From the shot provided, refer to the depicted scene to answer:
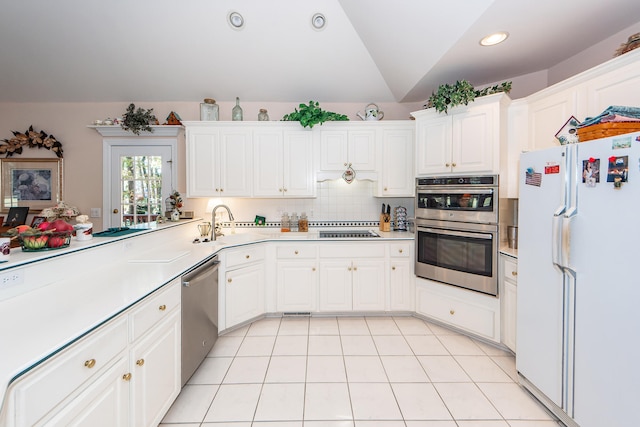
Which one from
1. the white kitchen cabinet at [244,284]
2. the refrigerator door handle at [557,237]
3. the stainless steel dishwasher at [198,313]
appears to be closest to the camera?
the refrigerator door handle at [557,237]

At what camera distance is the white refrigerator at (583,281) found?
51.8 inches

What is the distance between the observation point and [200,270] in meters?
2.14

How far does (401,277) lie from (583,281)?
1.71 meters

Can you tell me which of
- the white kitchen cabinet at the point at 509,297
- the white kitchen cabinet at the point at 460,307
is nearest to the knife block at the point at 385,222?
the white kitchen cabinet at the point at 460,307

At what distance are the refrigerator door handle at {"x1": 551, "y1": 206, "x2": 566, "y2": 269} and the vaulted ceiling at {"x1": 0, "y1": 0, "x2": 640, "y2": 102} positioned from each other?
133 cm

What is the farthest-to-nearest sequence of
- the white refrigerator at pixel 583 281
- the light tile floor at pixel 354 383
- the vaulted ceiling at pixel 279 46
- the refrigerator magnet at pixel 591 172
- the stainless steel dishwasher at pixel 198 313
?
the vaulted ceiling at pixel 279 46, the stainless steel dishwasher at pixel 198 313, the light tile floor at pixel 354 383, the refrigerator magnet at pixel 591 172, the white refrigerator at pixel 583 281

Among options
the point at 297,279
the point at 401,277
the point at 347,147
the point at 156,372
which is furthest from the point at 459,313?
the point at 156,372

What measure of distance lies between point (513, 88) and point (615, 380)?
275cm

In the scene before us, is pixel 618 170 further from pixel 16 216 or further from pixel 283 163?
pixel 16 216

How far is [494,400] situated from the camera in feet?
6.17

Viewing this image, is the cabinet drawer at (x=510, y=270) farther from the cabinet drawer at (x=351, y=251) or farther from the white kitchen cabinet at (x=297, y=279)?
the white kitchen cabinet at (x=297, y=279)

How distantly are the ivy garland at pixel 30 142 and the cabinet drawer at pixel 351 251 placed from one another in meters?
3.71

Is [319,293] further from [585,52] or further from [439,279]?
[585,52]

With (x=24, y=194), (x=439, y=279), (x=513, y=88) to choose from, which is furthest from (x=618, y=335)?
(x=24, y=194)
